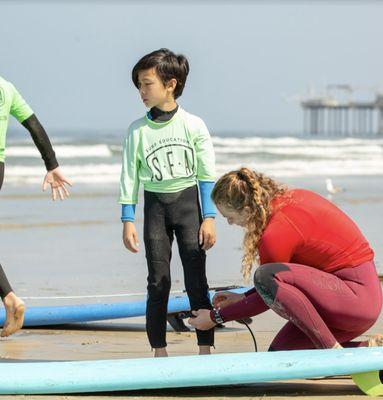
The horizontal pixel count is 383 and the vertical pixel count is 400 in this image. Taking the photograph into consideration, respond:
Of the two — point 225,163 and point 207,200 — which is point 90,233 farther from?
point 225,163

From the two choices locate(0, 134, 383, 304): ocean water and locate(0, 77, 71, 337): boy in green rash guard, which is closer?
locate(0, 77, 71, 337): boy in green rash guard

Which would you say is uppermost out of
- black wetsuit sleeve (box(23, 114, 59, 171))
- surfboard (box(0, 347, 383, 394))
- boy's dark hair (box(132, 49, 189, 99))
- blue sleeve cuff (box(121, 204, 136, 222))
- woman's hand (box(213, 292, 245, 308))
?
boy's dark hair (box(132, 49, 189, 99))

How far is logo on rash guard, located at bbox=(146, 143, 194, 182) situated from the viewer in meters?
5.48

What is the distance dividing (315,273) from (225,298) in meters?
0.49

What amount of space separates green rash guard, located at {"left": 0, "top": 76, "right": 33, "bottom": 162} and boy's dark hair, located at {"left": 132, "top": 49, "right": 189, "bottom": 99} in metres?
0.57

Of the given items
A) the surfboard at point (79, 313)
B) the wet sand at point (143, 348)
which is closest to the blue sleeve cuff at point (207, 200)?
the wet sand at point (143, 348)

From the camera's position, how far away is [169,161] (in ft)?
18.0

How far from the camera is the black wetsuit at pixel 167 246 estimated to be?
18.1 ft

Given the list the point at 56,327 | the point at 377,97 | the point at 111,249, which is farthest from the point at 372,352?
the point at 377,97

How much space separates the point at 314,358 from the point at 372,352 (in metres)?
0.25

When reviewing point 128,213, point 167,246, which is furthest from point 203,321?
point 128,213

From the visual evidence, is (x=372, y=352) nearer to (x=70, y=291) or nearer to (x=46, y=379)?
(x=46, y=379)

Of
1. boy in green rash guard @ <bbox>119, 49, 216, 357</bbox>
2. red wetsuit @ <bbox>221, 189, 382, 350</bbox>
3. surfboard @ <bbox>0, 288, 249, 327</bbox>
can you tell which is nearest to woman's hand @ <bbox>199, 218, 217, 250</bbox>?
boy in green rash guard @ <bbox>119, 49, 216, 357</bbox>

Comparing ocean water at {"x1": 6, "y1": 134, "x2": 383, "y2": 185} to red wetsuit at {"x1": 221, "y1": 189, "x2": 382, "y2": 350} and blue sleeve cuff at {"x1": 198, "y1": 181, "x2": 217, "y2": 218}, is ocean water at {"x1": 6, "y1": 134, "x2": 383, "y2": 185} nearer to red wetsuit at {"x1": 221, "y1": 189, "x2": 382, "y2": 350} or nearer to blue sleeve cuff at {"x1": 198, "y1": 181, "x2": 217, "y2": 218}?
blue sleeve cuff at {"x1": 198, "y1": 181, "x2": 217, "y2": 218}
